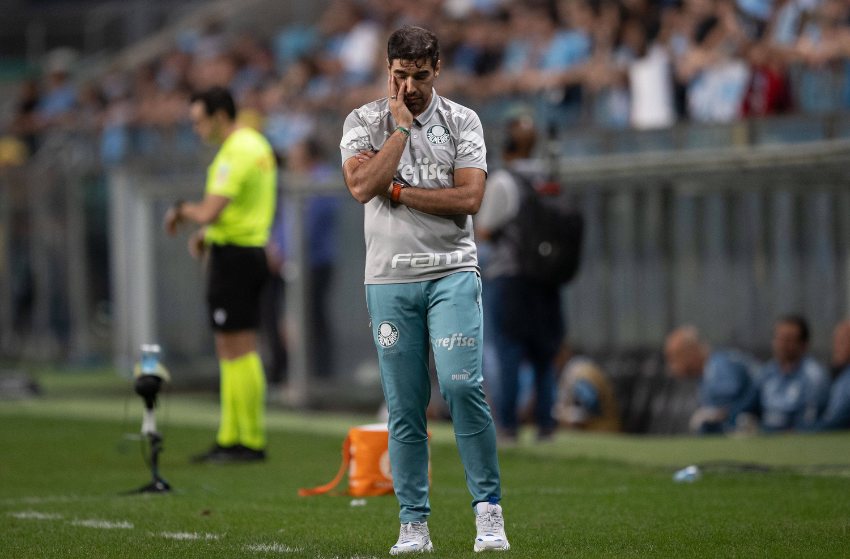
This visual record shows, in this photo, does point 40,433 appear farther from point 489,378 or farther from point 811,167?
point 811,167

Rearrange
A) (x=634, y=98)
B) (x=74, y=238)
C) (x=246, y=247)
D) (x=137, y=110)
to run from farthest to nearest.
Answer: (x=137, y=110)
(x=74, y=238)
(x=634, y=98)
(x=246, y=247)

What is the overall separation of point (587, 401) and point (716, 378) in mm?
1266

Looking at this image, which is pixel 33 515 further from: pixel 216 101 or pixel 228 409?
pixel 216 101

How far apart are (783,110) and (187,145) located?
9513 mm

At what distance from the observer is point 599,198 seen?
46.1 ft

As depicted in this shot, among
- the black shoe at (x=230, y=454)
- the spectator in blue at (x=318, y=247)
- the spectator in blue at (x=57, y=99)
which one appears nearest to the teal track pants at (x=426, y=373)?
the black shoe at (x=230, y=454)

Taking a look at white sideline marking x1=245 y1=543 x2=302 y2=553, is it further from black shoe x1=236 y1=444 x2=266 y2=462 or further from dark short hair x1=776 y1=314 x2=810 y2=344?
dark short hair x1=776 y1=314 x2=810 y2=344

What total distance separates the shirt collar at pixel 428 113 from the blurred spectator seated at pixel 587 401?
281 inches

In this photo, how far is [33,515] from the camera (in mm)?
8188

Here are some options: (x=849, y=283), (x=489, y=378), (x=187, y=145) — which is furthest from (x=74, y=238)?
(x=849, y=283)

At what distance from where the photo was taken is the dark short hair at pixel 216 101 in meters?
10.7

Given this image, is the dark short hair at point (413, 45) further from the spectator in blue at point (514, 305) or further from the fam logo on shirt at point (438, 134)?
the spectator in blue at point (514, 305)

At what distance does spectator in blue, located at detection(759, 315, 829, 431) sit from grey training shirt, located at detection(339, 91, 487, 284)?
6.19m

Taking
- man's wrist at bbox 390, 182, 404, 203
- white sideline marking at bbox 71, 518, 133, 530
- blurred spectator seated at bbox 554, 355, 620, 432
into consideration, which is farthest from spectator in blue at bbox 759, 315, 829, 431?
man's wrist at bbox 390, 182, 404, 203
